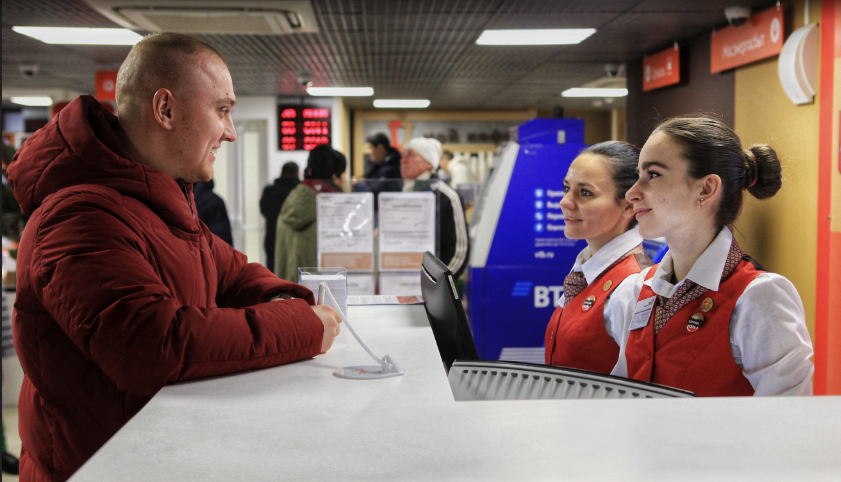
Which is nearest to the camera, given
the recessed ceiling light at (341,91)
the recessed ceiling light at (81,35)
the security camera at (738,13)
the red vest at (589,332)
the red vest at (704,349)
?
the red vest at (704,349)

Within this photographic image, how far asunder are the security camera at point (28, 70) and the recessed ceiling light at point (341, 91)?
2.98 meters

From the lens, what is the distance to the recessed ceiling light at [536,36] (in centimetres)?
491

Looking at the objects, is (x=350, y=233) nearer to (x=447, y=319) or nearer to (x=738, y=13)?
(x=447, y=319)

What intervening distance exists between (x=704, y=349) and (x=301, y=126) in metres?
8.27

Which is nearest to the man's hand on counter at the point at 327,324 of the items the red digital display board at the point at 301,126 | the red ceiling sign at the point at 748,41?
the red ceiling sign at the point at 748,41

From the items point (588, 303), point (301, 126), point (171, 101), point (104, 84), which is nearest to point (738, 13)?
point (588, 303)

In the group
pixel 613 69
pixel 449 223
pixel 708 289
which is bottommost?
pixel 708 289

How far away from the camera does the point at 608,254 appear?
1792 millimetres

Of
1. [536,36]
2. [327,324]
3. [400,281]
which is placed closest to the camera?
[327,324]

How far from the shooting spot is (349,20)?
181 inches

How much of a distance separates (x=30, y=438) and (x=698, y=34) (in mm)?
4949

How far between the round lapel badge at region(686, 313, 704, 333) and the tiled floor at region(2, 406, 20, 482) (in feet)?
10.1

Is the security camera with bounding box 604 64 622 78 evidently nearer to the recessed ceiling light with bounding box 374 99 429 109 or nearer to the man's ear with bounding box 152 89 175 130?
the recessed ceiling light with bounding box 374 99 429 109

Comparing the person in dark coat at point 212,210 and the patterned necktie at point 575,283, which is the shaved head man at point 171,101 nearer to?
the patterned necktie at point 575,283
